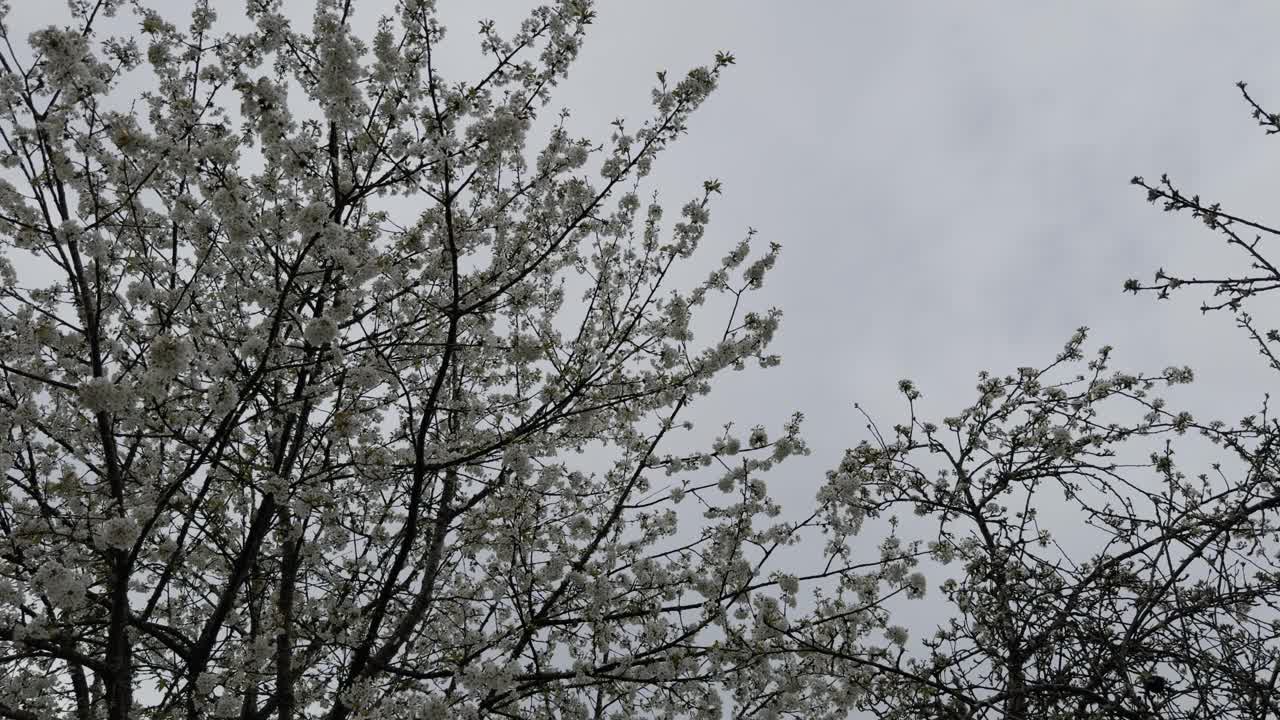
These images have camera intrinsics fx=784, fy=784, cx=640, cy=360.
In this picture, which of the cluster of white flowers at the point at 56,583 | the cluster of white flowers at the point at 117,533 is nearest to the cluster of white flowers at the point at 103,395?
the cluster of white flowers at the point at 117,533

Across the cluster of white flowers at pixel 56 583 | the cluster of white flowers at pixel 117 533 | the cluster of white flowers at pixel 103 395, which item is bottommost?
the cluster of white flowers at pixel 56 583

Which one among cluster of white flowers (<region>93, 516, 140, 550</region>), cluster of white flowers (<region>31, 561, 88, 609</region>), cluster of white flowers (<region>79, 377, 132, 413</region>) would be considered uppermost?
cluster of white flowers (<region>79, 377, 132, 413</region>)

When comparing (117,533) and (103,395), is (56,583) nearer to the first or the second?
(117,533)

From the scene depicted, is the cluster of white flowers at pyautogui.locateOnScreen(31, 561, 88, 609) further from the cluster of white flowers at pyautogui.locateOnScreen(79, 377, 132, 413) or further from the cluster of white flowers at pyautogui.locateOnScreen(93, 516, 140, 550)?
the cluster of white flowers at pyautogui.locateOnScreen(79, 377, 132, 413)

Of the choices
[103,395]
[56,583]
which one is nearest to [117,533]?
[56,583]

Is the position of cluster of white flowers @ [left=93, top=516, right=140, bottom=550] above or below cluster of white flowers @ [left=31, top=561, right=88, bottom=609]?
above

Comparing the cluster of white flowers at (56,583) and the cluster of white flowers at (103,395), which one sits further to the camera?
the cluster of white flowers at (56,583)

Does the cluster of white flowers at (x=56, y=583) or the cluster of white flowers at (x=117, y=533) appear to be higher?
the cluster of white flowers at (x=117, y=533)

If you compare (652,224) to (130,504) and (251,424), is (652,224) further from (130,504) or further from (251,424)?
(130,504)

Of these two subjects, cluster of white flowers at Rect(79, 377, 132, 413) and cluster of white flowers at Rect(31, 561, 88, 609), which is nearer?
cluster of white flowers at Rect(79, 377, 132, 413)

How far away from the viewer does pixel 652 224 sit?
22.6 feet

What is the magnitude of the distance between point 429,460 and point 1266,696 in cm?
488

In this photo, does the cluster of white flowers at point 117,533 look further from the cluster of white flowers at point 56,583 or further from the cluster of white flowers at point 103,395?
the cluster of white flowers at point 103,395

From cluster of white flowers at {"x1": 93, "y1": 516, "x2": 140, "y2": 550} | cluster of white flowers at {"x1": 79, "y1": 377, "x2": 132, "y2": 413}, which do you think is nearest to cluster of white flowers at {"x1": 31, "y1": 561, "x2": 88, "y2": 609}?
cluster of white flowers at {"x1": 93, "y1": 516, "x2": 140, "y2": 550}
